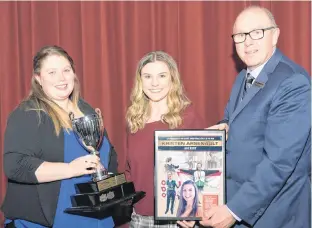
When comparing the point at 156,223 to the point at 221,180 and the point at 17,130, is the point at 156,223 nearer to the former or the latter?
the point at 221,180

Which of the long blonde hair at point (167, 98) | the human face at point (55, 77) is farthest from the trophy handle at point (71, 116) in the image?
the long blonde hair at point (167, 98)

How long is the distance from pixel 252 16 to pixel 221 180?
767mm

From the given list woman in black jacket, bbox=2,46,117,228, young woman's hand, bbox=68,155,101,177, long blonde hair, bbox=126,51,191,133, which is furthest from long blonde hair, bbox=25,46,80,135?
long blonde hair, bbox=126,51,191,133

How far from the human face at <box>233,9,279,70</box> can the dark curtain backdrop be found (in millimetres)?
901

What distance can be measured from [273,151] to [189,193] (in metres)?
0.43

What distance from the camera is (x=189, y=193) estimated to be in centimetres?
185

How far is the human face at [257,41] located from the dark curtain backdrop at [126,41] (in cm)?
90

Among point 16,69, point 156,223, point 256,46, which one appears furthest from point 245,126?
point 16,69

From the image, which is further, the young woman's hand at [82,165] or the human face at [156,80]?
the human face at [156,80]

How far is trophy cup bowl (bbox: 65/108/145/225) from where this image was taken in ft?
6.00

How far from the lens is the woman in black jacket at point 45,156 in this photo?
184 centimetres

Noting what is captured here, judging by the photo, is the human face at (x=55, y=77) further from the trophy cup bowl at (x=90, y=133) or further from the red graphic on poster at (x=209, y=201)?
A: the red graphic on poster at (x=209, y=201)

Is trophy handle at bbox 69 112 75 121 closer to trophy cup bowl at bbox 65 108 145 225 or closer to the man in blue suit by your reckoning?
trophy cup bowl at bbox 65 108 145 225

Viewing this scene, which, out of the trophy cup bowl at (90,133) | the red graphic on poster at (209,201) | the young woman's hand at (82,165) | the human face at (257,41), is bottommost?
the red graphic on poster at (209,201)
